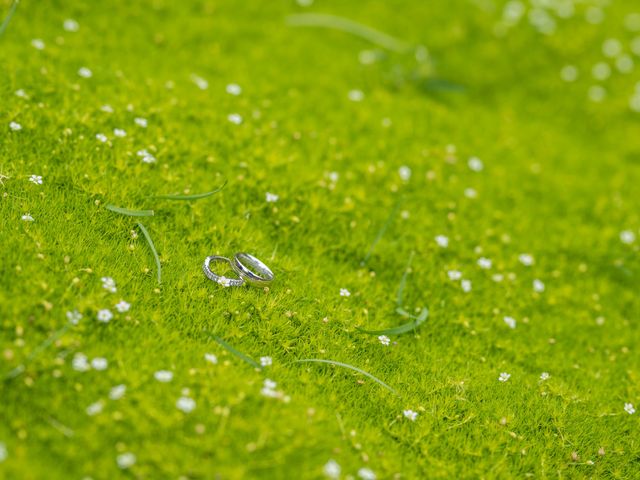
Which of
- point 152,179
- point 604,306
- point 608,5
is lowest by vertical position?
point 604,306

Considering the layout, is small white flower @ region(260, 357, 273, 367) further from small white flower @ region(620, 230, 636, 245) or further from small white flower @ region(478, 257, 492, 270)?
small white flower @ region(620, 230, 636, 245)

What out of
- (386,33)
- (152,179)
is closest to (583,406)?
(152,179)

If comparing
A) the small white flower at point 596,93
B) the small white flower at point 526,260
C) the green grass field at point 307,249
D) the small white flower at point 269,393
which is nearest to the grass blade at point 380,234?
the green grass field at point 307,249

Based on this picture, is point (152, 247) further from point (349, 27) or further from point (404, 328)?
point (349, 27)

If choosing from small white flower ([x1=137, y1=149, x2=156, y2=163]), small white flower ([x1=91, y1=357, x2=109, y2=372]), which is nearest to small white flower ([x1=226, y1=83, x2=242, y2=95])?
small white flower ([x1=137, y1=149, x2=156, y2=163])

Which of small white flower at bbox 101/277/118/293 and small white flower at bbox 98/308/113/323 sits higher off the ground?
small white flower at bbox 101/277/118/293

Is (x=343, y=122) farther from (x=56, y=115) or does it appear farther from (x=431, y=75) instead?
(x=56, y=115)
